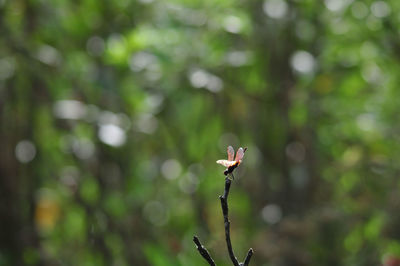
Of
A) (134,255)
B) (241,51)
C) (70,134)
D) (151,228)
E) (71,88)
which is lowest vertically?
(134,255)

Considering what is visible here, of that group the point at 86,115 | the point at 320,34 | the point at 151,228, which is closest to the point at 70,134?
the point at 86,115

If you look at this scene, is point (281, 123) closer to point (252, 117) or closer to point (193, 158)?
point (252, 117)

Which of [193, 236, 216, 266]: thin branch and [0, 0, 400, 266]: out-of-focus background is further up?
[0, 0, 400, 266]: out-of-focus background

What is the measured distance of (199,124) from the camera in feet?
6.09

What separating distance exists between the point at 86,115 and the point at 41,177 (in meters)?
0.28

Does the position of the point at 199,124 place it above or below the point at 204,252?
above

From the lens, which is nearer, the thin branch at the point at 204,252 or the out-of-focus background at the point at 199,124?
the thin branch at the point at 204,252

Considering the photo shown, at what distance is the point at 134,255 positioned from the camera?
5.50 feet

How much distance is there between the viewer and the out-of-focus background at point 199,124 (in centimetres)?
168

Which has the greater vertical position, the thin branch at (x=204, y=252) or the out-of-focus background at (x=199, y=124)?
the out-of-focus background at (x=199, y=124)

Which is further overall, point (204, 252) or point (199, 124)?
point (199, 124)

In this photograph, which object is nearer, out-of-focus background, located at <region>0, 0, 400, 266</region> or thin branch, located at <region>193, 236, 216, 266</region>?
thin branch, located at <region>193, 236, 216, 266</region>

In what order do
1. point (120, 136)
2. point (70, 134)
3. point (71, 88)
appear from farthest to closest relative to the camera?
point (71, 88) < point (70, 134) < point (120, 136)

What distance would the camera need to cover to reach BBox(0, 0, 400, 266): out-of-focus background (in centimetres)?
168
